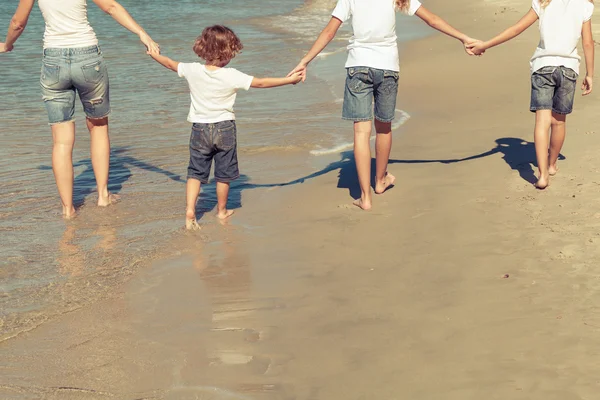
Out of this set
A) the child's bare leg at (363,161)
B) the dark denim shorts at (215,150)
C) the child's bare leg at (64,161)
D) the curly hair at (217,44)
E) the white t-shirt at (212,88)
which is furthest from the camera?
the child's bare leg at (64,161)

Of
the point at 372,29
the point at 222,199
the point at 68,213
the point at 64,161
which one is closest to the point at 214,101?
the point at 222,199

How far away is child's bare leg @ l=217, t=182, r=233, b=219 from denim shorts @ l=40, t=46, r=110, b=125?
1.17 metres

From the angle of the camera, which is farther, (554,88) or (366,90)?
(554,88)

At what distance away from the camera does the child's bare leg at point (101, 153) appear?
22.0ft

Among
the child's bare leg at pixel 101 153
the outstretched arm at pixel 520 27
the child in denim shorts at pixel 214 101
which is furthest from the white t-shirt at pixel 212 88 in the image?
the outstretched arm at pixel 520 27

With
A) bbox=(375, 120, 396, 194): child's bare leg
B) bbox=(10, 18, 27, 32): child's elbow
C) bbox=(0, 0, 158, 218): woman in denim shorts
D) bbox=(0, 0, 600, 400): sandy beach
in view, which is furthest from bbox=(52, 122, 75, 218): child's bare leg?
bbox=(375, 120, 396, 194): child's bare leg

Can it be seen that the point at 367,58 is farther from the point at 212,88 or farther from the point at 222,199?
the point at 222,199

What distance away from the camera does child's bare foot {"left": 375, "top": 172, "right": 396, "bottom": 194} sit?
6594 millimetres

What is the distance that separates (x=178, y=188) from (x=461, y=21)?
36.0 feet

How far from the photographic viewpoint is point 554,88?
21.0 feet

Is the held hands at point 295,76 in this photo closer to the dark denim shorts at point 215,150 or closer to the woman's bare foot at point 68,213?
the dark denim shorts at point 215,150

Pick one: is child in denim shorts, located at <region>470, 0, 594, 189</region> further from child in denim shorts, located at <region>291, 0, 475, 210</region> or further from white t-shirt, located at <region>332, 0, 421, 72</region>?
white t-shirt, located at <region>332, 0, 421, 72</region>

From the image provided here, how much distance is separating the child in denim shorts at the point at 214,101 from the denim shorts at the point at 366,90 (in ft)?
1.46

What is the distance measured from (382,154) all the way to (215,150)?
4.43ft
